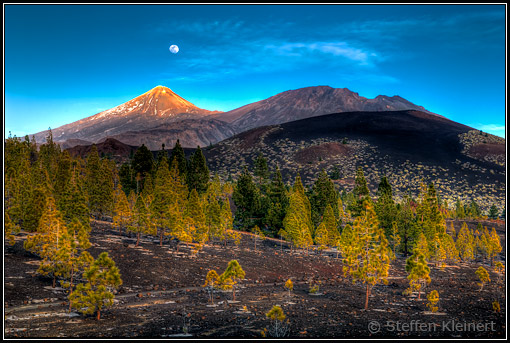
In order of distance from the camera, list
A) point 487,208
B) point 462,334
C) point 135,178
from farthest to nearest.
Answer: point 487,208, point 135,178, point 462,334

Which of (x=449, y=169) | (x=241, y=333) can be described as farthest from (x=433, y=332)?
(x=449, y=169)

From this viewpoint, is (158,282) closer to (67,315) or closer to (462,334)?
(67,315)

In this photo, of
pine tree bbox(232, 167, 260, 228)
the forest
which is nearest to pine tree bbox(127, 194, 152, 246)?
the forest

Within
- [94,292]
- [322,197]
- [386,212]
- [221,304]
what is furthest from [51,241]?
[386,212]

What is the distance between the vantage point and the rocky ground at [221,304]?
1770 cm

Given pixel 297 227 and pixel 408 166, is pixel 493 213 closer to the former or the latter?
pixel 408 166

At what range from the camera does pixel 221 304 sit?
2420 cm

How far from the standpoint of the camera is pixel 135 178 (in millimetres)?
72750

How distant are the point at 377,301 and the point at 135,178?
55.7 metres

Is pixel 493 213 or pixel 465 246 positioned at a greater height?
pixel 493 213

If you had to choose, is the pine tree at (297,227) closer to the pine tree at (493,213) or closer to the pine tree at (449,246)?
the pine tree at (449,246)

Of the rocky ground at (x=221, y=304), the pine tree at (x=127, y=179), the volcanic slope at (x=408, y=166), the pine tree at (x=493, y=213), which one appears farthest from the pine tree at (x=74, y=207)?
the pine tree at (x=493, y=213)

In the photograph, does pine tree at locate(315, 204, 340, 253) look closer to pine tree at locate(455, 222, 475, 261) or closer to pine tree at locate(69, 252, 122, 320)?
pine tree at locate(455, 222, 475, 261)

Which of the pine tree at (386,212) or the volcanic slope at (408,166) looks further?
the volcanic slope at (408,166)
